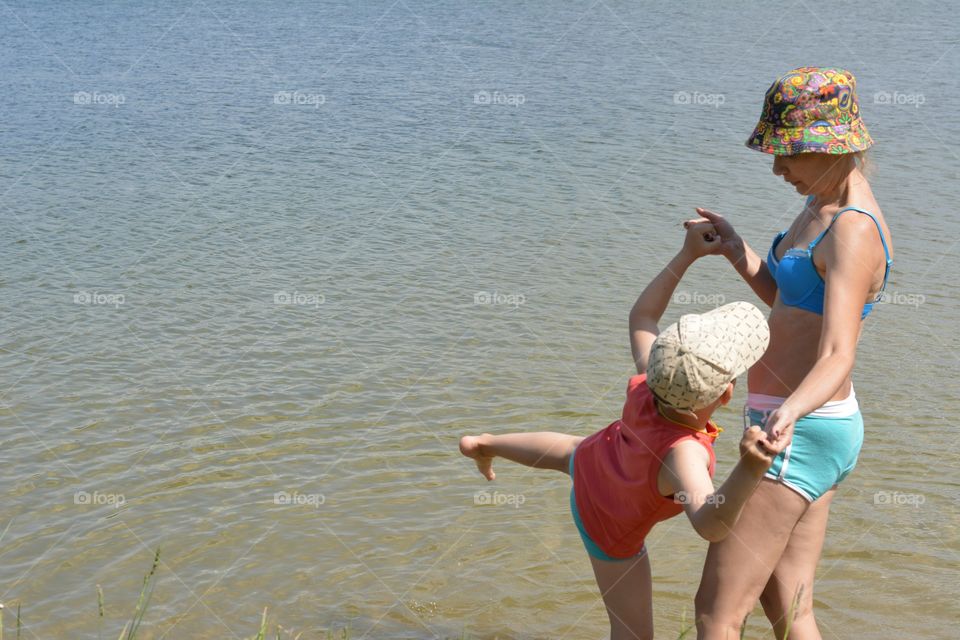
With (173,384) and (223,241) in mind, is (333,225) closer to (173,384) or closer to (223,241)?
(223,241)

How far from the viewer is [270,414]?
5773 mm

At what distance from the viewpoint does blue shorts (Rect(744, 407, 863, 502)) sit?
273 centimetres

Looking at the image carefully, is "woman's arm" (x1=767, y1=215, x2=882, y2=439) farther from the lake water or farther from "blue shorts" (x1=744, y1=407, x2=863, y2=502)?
the lake water

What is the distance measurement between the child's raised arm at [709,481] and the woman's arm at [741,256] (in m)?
0.73

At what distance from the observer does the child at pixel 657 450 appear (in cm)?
245

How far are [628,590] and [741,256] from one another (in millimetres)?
1010

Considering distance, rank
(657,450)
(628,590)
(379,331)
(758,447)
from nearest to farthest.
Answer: (758,447), (657,450), (628,590), (379,331)

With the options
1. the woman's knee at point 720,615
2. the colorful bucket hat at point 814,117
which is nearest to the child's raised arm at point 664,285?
the colorful bucket hat at point 814,117

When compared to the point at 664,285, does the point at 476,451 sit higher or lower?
lower

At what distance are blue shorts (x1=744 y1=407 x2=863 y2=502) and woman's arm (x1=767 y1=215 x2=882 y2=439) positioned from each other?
0.19 meters

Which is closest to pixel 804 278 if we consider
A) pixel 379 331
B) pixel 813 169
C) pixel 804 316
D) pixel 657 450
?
pixel 804 316

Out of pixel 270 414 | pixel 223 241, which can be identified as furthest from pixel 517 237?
pixel 270 414

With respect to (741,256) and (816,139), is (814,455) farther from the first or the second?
(816,139)

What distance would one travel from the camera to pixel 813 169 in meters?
2.78
